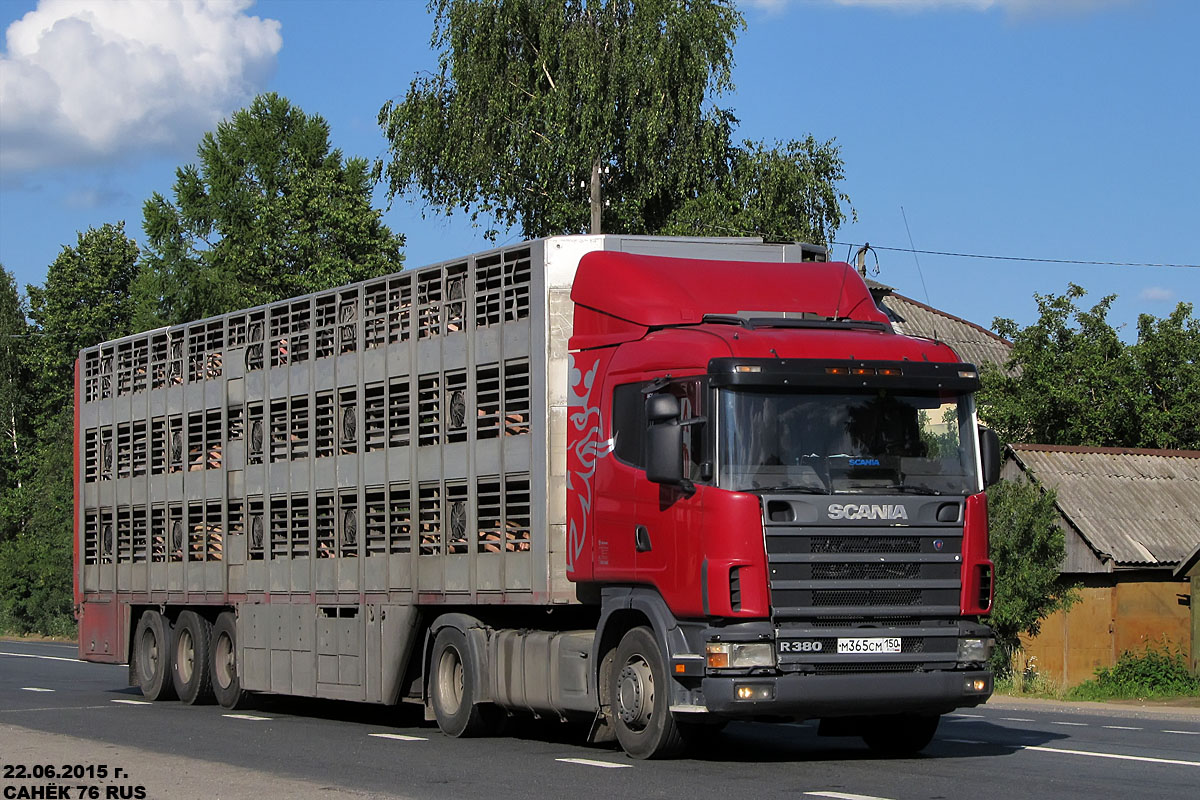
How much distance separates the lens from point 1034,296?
41500 millimetres

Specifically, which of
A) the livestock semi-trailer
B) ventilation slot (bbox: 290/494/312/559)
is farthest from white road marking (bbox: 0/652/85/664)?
ventilation slot (bbox: 290/494/312/559)

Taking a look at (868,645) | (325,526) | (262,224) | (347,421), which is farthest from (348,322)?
(262,224)

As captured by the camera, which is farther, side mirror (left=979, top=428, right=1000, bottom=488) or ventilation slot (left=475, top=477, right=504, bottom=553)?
ventilation slot (left=475, top=477, right=504, bottom=553)

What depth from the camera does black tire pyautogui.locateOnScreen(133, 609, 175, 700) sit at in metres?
22.3

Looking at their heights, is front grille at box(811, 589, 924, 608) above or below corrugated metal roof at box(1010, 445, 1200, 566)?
below

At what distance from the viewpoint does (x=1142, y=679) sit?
31125mm

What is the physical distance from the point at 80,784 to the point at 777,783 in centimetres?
491

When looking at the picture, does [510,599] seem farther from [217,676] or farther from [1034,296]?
[1034,296]

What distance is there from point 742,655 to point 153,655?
12.2 m

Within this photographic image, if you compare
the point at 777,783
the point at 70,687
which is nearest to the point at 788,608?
the point at 777,783

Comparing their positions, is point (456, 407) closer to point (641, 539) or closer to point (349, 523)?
point (349, 523)

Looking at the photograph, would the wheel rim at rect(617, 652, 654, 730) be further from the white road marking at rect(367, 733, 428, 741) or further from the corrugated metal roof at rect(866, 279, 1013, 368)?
the corrugated metal roof at rect(866, 279, 1013, 368)

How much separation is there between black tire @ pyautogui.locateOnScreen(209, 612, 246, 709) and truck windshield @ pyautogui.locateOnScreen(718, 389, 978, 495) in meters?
9.75

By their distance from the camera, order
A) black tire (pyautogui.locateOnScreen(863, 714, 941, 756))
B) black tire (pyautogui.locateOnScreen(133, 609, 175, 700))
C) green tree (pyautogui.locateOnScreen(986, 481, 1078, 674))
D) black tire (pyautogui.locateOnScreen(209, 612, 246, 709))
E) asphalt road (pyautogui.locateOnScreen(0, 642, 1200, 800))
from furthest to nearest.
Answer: green tree (pyautogui.locateOnScreen(986, 481, 1078, 674)), black tire (pyautogui.locateOnScreen(133, 609, 175, 700)), black tire (pyautogui.locateOnScreen(209, 612, 246, 709)), black tire (pyautogui.locateOnScreen(863, 714, 941, 756)), asphalt road (pyautogui.locateOnScreen(0, 642, 1200, 800))
